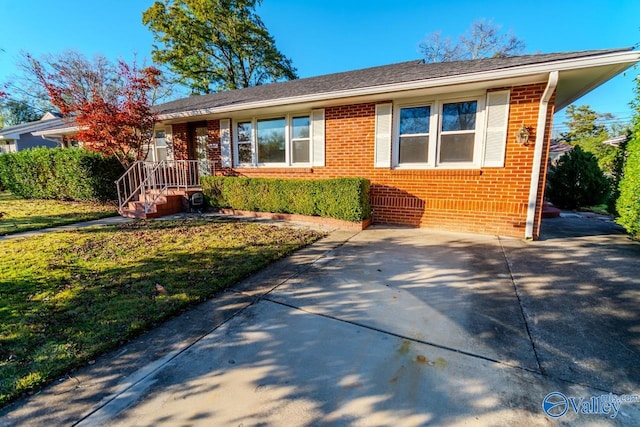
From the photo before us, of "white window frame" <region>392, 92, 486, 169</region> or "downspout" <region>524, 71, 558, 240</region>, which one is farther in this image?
"white window frame" <region>392, 92, 486, 169</region>

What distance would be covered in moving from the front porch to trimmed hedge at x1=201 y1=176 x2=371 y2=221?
2.45 feet

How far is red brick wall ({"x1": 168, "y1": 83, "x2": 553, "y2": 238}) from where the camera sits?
18.0 ft

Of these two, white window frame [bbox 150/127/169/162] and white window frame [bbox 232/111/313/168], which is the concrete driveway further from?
white window frame [bbox 150/127/169/162]

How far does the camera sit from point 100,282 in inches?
141

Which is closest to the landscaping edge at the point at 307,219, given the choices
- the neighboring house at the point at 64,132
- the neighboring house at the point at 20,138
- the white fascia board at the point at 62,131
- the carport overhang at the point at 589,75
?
the carport overhang at the point at 589,75

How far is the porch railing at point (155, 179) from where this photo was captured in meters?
8.21

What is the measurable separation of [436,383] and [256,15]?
26086 millimetres

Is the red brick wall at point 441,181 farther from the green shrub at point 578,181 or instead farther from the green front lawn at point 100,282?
the green shrub at point 578,181

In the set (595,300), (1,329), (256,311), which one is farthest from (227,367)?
(595,300)

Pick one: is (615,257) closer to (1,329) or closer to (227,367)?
(227,367)

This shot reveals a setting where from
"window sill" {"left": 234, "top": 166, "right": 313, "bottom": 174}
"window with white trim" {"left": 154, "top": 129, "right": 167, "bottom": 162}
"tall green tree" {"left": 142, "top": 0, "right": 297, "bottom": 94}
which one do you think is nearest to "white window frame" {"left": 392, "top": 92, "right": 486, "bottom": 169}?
"window sill" {"left": 234, "top": 166, "right": 313, "bottom": 174}

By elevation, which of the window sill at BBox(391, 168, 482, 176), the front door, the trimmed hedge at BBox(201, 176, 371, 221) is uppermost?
the front door

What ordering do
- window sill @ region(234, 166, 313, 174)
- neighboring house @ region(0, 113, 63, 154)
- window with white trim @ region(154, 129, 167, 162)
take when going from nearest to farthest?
window sill @ region(234, 166, 313, 174)
window with white trim @ region(154, 129, 167, 162)
neighboring house @ region(0, 113, 63, 154)

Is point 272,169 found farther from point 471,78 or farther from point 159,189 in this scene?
point 471,78
